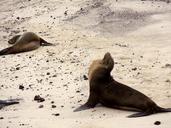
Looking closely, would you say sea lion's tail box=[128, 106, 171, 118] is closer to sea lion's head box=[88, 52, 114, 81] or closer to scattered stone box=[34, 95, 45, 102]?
sea lion's head box=[88, 52, 114, 81]

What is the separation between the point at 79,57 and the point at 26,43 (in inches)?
84.0

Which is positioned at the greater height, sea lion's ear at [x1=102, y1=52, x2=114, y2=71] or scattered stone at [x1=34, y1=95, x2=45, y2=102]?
sea lion's ear at [x1=102, y1=52, x2=114, y2=71]

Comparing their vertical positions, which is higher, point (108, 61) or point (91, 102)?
point (108, 61)

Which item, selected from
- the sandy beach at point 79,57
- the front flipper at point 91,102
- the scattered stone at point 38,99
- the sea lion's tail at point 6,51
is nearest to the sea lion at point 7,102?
the sandy beach at point 79,57

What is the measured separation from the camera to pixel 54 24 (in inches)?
555

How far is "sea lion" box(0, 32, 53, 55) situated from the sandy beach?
0.24m

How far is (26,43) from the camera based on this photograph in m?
12.4

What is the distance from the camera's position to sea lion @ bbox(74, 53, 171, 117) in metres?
7.09

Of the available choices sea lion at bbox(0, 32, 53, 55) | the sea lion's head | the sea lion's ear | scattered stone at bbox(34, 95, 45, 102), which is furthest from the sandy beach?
the sea lion's ear

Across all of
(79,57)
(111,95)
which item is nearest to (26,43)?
(79,57)

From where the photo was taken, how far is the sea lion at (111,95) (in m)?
7.09

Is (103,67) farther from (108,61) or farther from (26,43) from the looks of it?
(26,43)

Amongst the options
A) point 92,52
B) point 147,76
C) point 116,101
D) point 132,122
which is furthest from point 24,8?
point 132,122

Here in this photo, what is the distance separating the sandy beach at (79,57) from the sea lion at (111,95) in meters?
0.15
